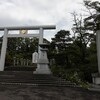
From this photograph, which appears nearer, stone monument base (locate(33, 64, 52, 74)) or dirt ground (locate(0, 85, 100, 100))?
dirt ground (locate(0, 85, 100, 100))

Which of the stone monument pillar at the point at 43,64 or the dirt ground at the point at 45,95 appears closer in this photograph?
the dirt ground at the point at 45,95

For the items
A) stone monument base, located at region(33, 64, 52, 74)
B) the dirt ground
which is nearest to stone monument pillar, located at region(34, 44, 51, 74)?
stone monument base, located at region(33, 64, 52, 74)

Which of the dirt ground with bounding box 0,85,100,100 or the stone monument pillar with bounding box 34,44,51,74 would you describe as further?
the stone monument pillar with bounding box 34,44,51,74

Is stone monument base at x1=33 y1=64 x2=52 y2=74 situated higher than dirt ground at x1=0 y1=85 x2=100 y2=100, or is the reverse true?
stone monument base at x1=33 y1=64 x2=52 y2=74

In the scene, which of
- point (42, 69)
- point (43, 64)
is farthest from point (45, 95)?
point (43, 64)

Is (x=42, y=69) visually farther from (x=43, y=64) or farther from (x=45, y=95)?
(x=45, y=95)

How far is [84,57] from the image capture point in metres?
17.3

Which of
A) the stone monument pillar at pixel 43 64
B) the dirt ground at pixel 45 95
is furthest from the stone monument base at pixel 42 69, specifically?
the dirt ground at pixel 45 95

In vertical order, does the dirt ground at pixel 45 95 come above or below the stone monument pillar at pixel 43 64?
below

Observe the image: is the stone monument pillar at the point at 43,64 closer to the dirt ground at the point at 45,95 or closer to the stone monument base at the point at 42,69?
the stone monument base at the point at 42,69

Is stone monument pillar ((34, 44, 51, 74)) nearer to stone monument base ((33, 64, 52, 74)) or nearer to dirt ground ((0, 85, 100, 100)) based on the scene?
stone monument base ((33, 64, 52, 74))

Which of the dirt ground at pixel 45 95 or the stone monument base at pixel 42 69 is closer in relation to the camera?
the dirt ground at pixel 45 95

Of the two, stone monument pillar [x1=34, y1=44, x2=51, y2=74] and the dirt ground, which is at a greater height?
stone monument pillar [x1=34, y1=44, x2=51, y2=74]

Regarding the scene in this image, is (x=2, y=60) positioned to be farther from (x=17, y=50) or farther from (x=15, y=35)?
(x=17, y=50)
